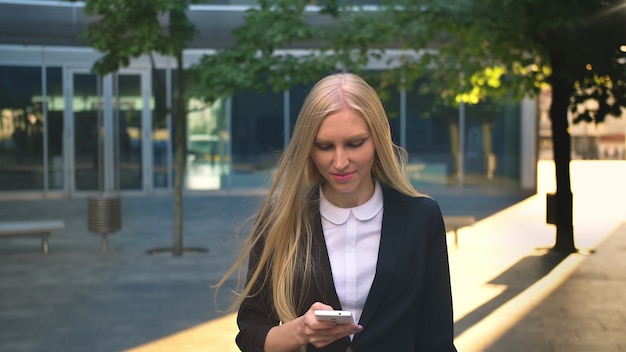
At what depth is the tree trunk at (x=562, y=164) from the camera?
40.6ft

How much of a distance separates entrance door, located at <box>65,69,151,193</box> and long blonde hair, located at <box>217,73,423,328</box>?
70.2 ft

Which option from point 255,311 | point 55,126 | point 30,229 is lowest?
point 30,229

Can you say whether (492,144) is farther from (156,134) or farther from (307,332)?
(307,332)

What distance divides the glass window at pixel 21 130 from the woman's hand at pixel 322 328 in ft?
72.8

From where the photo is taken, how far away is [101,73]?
482 inches

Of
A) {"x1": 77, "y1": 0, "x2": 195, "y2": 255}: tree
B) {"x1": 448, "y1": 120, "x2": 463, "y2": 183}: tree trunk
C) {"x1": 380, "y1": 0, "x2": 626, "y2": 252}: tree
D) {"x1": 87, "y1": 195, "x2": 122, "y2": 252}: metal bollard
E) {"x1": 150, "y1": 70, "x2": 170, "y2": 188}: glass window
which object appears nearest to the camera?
{"x1": 380, "y1": 0, "x2": 626, "y2": 252}: tree

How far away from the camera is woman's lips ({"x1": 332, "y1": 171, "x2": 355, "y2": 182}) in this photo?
7.64ft

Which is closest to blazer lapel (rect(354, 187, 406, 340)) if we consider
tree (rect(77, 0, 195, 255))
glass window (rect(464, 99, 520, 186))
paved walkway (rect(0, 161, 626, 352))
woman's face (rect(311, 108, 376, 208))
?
woman's face (rect(311, 108, 376, 208))

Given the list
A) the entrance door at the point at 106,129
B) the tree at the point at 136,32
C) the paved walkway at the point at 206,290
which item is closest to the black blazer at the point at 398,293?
the paved walkway at the point at 206,290

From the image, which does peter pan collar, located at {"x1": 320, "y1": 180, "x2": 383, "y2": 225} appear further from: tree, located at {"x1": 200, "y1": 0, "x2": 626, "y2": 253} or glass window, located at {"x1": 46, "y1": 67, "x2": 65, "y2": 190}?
glass window, located at {"x1": 46, "y1": 67, "x2": 65, "y2": 190}

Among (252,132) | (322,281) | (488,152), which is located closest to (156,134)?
(252,132)

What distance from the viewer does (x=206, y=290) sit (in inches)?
384

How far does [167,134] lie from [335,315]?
2209 cm

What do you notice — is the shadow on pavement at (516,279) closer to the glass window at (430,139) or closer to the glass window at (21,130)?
the glass window at (430,139)
